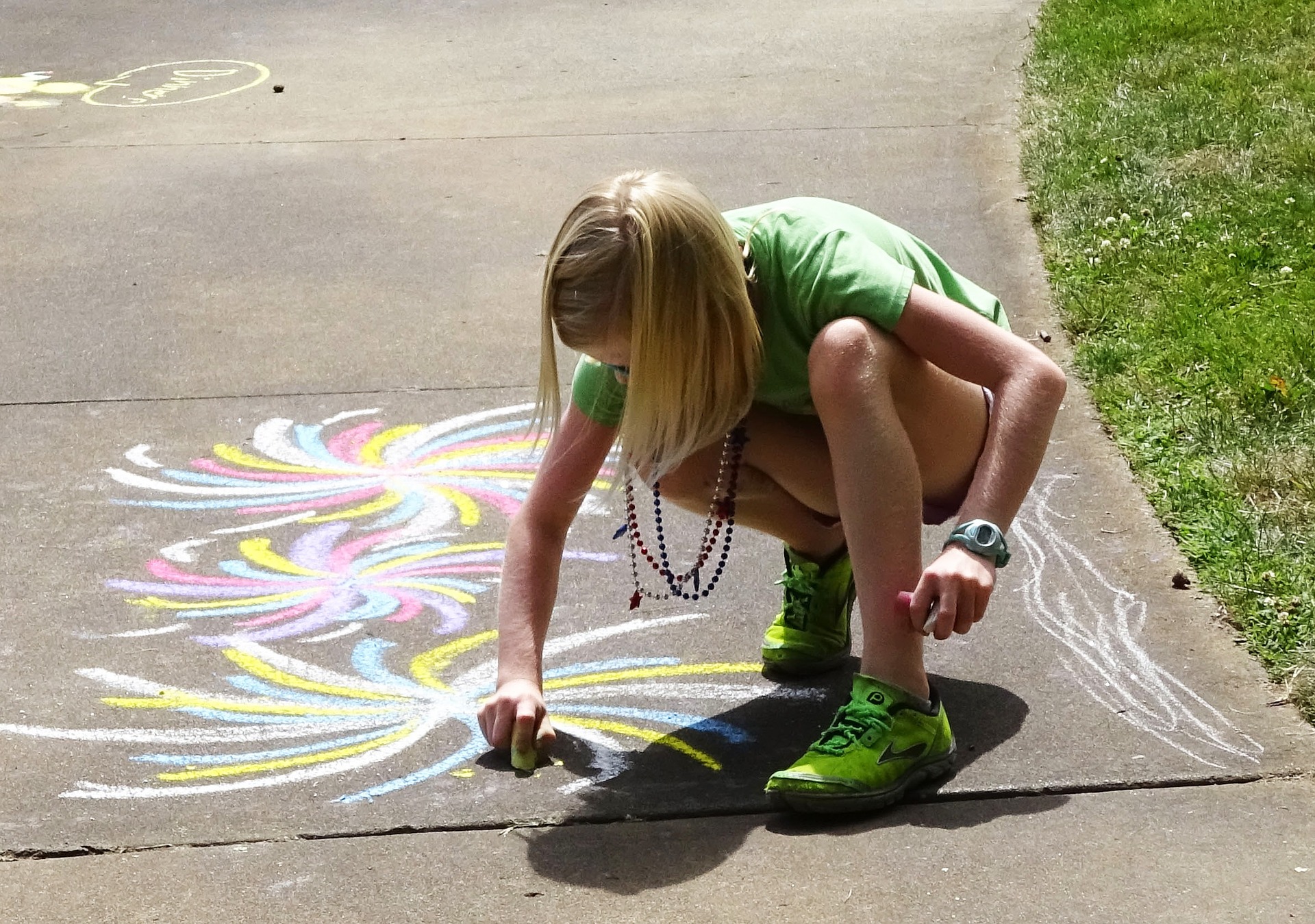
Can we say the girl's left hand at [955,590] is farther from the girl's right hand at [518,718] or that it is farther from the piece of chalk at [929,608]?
the girl's right hand at [518,718]

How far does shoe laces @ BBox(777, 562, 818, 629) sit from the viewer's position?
280cm

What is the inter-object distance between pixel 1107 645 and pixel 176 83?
5.92 m

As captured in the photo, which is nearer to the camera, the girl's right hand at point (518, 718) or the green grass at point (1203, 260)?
the girl's right hand at point (518, 718)

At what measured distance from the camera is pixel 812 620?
Answer: 2.81 metres

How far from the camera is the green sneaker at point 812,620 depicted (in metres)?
2.80

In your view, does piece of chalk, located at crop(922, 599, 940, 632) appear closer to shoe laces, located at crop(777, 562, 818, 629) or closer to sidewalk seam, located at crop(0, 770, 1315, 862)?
sidewalk seam, located at crop(0, 770, 1315, 862)

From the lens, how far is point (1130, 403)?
3.81 m

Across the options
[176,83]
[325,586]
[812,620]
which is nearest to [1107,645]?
[812,620]

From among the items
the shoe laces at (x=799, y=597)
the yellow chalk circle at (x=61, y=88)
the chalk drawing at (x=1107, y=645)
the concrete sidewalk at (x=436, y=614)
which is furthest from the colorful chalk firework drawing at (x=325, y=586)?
the yellow chalk circle at (x=61, y=88)

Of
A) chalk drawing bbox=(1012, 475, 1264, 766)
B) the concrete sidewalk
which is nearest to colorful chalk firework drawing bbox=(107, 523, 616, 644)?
the concrete sidewalk

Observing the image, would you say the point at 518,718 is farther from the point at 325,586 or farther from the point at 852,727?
the point at 325,586

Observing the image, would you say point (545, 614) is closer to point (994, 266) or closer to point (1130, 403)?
point (1130, 403)

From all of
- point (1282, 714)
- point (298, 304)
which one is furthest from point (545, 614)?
point (298, 304)

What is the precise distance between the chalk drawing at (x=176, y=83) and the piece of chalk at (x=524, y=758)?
5.37 m
